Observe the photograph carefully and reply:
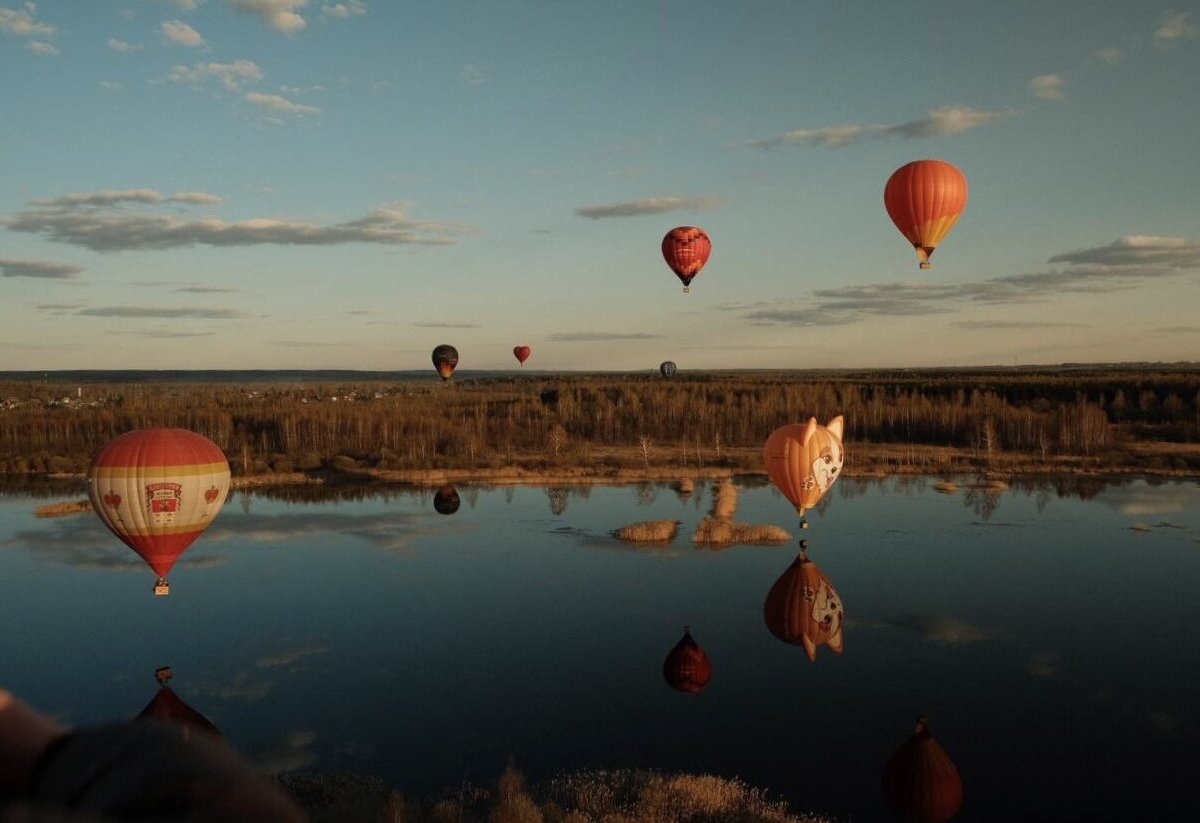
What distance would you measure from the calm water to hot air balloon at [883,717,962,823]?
20 cm

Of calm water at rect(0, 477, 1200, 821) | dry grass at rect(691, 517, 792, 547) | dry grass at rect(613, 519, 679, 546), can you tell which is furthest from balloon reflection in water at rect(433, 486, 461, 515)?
dry grass at rect(691, 517, 792, 547)

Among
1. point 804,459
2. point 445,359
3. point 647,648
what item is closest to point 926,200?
point 804,459

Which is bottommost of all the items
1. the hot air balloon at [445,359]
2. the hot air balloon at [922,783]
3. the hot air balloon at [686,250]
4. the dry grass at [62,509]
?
the hot air balloon at [922,783]

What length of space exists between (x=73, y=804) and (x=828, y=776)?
13.2 meters

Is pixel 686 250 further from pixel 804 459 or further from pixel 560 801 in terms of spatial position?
pixel 560 801

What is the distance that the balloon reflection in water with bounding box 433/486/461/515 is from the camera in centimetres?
3545

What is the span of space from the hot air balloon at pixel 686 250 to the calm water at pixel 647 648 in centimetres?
1081

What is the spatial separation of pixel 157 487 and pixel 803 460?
53.5 feet

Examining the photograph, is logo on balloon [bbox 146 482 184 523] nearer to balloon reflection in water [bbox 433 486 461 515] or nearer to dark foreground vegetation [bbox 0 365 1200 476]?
balloon reflection in water [bbox 433 486 461 515]

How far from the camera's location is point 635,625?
20672 mm

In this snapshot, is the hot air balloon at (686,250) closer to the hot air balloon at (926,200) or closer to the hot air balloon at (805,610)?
the hot air balloon at (926,200)

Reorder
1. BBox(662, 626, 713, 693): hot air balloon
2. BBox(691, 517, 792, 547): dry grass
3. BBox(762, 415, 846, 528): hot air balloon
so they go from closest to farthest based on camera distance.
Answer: BBox(662, 626, 713, 693): hot air balloon, BBox(762, 415, 846, 528): hot air balloon, BBox(691, 517, 792, 547): dry grass

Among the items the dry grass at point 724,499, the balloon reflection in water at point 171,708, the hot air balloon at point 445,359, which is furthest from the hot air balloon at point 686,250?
the hot air balloon at point 445,359

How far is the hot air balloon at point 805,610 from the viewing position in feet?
64.8
